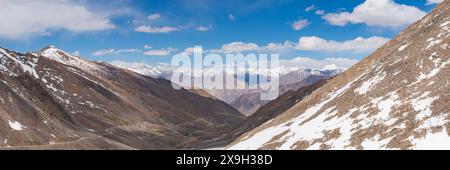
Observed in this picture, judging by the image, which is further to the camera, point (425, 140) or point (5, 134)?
point (5, 134)

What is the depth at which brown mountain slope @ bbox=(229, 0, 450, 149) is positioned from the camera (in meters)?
29.6

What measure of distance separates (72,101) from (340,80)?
159 metres

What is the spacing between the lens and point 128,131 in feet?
612

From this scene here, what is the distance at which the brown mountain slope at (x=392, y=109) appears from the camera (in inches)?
1164

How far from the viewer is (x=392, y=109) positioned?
35938mm

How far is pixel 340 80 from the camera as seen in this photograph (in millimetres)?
64000

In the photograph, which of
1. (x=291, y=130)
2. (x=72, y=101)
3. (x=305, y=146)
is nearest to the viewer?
(x=305, y=146)

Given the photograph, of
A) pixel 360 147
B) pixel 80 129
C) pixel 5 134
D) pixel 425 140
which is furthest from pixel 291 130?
pixel 80 129
